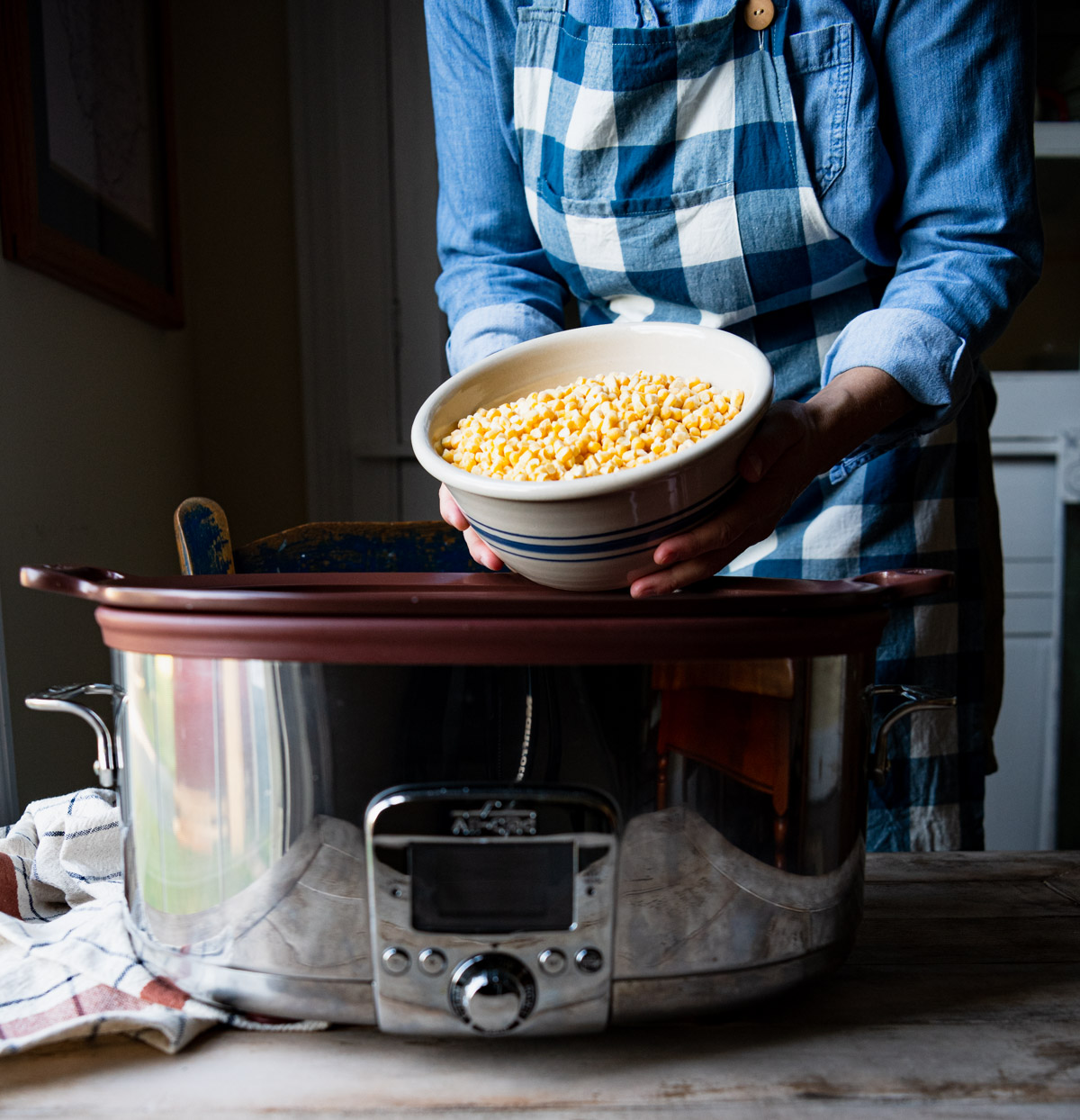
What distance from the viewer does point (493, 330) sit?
2.50ft

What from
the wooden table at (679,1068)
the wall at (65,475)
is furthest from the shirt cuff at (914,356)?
the wall at (65,475)

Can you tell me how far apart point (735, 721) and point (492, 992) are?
0.16 m

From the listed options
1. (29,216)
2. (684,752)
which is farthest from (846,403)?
(29,216)

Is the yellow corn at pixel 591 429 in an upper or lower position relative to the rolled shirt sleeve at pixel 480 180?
lower

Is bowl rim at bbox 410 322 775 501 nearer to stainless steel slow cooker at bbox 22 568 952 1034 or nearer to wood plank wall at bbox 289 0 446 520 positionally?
stainless steel slow cooker at bbox 22 568 952 1034

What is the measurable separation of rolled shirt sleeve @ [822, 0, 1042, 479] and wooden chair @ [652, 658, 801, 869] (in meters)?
0.31

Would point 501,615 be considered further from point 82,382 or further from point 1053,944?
point 82,382

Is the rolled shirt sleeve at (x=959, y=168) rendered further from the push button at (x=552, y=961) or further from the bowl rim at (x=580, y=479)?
the push button at (x=552, y=961)

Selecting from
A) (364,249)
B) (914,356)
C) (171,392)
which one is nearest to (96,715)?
(914,356)

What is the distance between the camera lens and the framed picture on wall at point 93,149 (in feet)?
3.29

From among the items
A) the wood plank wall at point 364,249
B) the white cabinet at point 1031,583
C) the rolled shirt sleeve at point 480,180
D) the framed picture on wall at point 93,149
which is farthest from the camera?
the white cabinet at point 1031,583

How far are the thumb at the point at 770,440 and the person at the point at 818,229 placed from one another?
0.02 meters

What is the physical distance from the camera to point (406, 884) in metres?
0.42

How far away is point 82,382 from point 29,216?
9.3 inches
